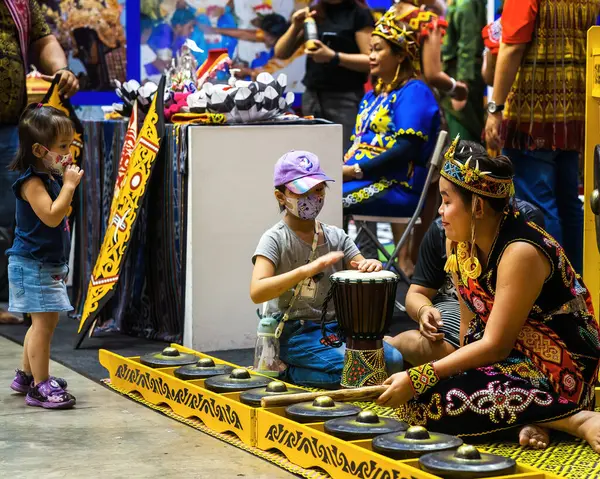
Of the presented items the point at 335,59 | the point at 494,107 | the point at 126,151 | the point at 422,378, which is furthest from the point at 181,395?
the point at 335,59

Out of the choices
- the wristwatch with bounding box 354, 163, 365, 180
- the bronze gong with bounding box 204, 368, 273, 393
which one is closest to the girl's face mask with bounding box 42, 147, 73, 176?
the bronze gong with bounding box 204, 368, 273, 393

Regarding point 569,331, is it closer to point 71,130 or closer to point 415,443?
point 415,443

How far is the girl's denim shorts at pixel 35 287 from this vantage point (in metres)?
4.65

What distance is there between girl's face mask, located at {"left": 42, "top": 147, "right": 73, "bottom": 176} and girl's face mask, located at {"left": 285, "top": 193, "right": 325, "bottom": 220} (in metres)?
0.87

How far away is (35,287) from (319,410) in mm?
1322

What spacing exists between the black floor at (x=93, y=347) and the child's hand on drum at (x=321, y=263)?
1.00m

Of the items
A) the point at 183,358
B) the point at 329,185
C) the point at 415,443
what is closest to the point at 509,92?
the point at 329,185

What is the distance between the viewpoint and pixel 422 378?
12.7ft

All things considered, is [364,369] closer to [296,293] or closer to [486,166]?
[296,293]

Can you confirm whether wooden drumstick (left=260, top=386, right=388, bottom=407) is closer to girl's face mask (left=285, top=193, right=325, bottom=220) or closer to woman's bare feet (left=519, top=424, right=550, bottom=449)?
woman's bare feet (left=519, top=424, right=550, bottom=449)

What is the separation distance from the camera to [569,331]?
13.1 feet

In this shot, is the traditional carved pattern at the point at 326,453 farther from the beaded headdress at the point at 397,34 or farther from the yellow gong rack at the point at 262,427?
the beaded headdress at the point at 397,34

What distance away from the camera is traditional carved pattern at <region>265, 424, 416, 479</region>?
3.46 metres

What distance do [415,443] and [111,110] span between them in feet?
13.1
